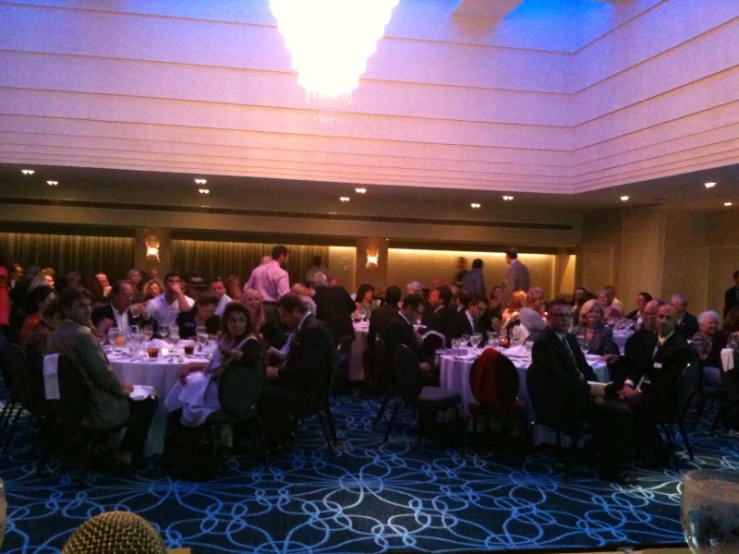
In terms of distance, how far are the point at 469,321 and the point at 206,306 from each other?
3.11m

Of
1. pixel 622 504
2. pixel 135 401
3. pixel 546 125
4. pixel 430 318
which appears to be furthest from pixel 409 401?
pixel 546 125

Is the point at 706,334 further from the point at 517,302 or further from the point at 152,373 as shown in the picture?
the point at 152,373

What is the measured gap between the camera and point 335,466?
5.82 meters

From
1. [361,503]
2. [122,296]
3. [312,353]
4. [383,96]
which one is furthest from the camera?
[383,96]

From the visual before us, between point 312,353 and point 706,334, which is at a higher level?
point 706,334

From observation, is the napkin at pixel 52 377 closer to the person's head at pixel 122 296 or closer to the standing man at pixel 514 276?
the person's head at pixel 122 296

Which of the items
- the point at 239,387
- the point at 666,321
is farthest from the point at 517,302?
the point at 239,387

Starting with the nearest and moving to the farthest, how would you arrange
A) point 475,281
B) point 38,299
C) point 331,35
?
point 331,35
point 38,299
point 475,281

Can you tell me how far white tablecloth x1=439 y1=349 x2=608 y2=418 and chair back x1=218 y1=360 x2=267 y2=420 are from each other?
2122mm

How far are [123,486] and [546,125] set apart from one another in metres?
9.61

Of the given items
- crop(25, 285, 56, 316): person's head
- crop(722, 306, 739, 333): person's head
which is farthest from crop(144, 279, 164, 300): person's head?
crop(722, 306, 739, 333): person's head

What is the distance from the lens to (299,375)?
582 cm

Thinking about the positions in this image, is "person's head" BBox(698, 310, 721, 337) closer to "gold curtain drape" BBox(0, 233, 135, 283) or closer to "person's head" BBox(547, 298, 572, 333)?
"person's head" BBox(547, 298, 572, 333)

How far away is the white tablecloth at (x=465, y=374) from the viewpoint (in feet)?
21.3
